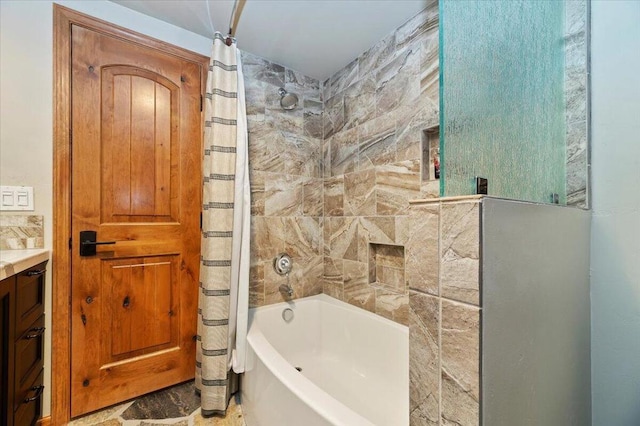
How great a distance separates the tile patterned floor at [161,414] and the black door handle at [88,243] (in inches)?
34.2

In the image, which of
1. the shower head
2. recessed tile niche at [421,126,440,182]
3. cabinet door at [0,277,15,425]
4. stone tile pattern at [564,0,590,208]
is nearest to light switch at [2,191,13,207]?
cabinet door at [0,277,15,425]

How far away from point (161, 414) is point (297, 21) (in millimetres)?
2365

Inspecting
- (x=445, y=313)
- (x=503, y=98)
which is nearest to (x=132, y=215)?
(x=445, y=313)

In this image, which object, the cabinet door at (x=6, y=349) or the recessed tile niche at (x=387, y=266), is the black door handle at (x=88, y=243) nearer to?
the cabinet door at (x=6, y=349)

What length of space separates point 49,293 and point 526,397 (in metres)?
1.96

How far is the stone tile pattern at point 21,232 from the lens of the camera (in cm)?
127

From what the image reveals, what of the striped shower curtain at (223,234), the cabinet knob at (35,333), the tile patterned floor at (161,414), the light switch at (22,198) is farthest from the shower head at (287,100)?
the tile patterned floor at (161,414)

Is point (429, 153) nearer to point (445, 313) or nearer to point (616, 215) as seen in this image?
point (616, 215)

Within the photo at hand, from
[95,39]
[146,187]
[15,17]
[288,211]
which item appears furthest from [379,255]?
[15,17]

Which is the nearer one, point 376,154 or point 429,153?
point 429,153

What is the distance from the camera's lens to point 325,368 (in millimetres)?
1797

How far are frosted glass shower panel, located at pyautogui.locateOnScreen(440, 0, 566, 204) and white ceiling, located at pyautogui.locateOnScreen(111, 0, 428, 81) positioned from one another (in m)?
0.91

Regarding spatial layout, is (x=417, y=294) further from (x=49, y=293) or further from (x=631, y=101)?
(x=49, y=293)

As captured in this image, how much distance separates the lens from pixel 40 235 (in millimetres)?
1334
